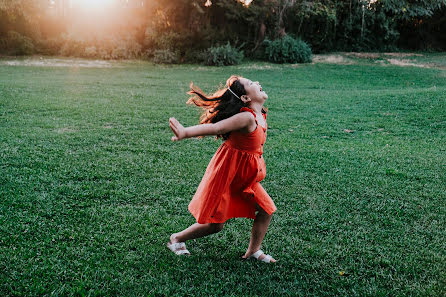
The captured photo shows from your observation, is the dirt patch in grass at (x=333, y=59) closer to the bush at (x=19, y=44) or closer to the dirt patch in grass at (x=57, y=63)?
the dirt patch in grass at (x=57, y=63)

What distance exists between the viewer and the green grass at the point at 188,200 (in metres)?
2.79

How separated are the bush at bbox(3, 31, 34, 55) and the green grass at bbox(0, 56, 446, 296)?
47.9ft

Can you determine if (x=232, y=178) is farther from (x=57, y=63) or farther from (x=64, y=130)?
(x=57, y=63)

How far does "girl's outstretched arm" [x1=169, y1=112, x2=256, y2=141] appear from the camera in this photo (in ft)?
7.45

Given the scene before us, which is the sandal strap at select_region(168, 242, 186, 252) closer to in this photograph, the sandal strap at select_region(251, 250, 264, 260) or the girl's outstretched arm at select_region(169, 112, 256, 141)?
the sandal strap at select_region(251, 250, 264, 260)

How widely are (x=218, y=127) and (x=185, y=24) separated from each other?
21.2 meters

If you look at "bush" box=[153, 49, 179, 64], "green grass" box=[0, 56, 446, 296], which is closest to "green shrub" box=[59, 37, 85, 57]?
"bush" box=[153, 49, 179, 64]

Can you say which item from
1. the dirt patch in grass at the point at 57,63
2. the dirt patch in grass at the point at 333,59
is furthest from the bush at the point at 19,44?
the dirt patch in grass at the point at 333,59

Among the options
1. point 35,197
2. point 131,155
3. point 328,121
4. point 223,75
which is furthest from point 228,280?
point 223,75

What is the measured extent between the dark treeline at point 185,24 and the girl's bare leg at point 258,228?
60.3 ft

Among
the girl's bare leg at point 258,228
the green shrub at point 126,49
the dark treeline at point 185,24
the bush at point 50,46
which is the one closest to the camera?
the girl's bare leg at point 258,228

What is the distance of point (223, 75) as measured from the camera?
1634cm

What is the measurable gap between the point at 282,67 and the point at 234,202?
1684 centimetres

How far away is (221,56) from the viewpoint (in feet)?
64.3
